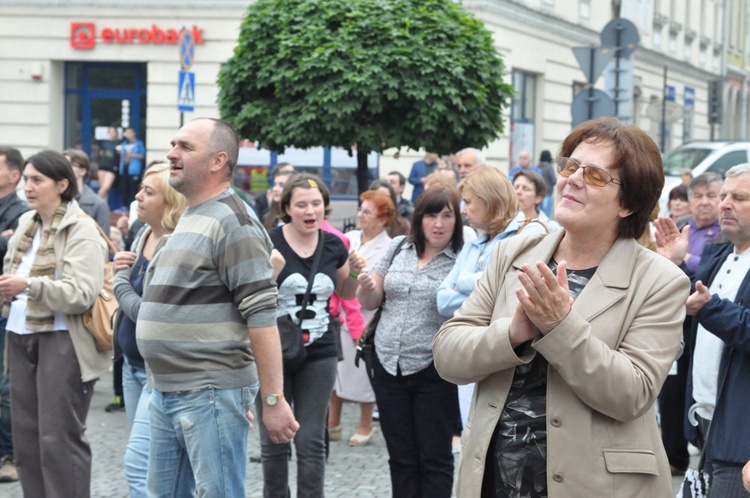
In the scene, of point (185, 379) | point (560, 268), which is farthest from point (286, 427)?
point (560, 268)

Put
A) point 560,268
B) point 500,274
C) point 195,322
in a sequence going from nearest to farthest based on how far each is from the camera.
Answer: point 560,268 < point 500,274 < point 195,322

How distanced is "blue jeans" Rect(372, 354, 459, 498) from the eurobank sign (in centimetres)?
1884

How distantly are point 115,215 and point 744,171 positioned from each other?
14.8 meters

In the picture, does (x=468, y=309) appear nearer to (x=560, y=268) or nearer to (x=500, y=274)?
(x=500, y=274)

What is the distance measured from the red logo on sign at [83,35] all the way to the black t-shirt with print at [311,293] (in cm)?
1908

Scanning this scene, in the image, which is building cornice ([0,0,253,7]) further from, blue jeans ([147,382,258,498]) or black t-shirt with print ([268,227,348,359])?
blue jeans ([147,382,258,498])

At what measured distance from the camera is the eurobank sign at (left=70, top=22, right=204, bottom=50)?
24156 mm

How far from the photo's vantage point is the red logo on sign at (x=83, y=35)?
24453 mm

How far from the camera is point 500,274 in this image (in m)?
3.54

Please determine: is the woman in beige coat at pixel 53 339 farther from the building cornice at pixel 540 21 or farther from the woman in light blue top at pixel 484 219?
the building cornice at pixel 540 21

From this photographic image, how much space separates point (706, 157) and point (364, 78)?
1259cm

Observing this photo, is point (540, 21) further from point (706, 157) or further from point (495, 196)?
point (495, 196)

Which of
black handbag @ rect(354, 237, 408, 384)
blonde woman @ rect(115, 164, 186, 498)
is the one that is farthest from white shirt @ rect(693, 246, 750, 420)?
blonde woman @ rect(115, 164, 186, 498)

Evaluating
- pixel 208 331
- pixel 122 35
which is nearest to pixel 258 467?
pixel 208 331
